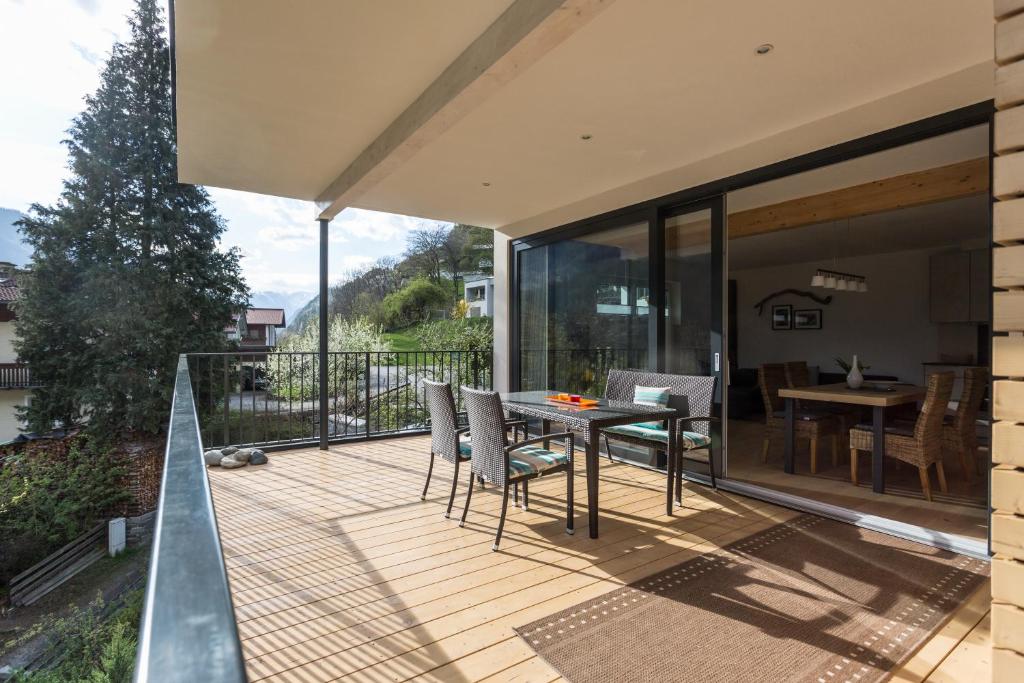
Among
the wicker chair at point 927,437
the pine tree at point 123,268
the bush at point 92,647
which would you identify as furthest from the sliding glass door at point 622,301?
the pine tree at point 123,268

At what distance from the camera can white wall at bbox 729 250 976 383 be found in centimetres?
742

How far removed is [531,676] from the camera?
1837mm

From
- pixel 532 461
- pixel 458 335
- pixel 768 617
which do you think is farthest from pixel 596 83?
pixel 458 335

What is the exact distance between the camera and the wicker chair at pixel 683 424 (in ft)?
12.0

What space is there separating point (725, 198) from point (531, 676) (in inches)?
138

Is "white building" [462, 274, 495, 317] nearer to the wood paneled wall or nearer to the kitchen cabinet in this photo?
the kitchen cabinet

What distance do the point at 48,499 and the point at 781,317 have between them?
1132cm

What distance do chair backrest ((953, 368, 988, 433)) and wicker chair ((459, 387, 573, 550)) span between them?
3.13 m

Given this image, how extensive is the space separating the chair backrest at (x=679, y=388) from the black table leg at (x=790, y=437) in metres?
0.97

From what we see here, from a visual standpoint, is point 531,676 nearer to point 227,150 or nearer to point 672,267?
point 672,267

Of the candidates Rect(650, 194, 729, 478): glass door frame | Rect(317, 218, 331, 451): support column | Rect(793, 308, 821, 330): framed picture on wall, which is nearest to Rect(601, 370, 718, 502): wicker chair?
Rect(650, 194, 729, 478): glass door frame

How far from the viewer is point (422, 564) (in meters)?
2.70

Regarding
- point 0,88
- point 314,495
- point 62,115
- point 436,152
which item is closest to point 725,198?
point 436,152

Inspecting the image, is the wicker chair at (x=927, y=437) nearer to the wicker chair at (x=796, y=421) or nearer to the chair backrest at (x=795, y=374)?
the wicker chair at (x=796, y=421)
